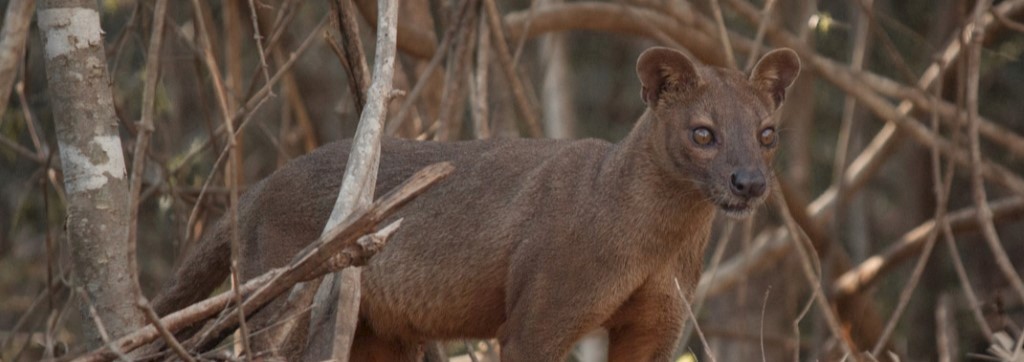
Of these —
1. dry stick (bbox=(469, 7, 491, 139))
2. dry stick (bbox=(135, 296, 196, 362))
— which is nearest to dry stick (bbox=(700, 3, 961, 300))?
dry stick (bbox=(469, 7, 491, 139))

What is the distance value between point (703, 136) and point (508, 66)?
2096 mm

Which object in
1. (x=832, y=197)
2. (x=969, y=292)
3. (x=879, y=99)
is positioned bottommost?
(x=832, y=197)

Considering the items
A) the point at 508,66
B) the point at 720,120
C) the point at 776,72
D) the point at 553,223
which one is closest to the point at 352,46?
the point at 553,223

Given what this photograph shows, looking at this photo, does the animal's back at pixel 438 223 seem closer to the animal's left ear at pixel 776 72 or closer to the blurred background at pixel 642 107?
the blurred background at pixel 642 107

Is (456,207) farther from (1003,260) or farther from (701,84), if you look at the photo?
(1003,260)

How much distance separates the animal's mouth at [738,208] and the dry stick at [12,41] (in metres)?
2.45

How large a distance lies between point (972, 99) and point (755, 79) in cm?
143

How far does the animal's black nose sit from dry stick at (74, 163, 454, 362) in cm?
129

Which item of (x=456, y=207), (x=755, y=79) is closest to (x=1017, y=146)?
(x=755, y=79)

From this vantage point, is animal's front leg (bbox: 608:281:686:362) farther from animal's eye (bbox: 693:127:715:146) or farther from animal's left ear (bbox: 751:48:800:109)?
animal's left ear (bbox: 751:48:800:109)

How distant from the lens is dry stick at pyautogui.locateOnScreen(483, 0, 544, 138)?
7.58 meters

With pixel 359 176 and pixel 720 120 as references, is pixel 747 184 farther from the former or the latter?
pixel 359 176

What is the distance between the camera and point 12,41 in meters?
4.82

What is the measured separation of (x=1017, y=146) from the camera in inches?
363
